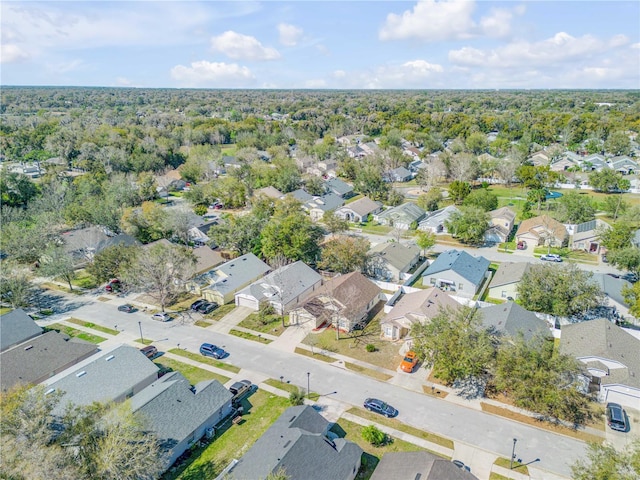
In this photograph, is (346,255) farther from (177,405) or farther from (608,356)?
(608,356)

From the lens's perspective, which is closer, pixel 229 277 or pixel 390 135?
pixel 229 277

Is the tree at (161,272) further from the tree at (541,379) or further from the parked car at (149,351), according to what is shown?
the tree at (541,379)

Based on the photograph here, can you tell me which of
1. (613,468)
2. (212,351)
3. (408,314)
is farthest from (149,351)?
(613,468)

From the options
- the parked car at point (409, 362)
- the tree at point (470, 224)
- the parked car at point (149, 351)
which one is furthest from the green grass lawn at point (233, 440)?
the tree at point (470, 224)

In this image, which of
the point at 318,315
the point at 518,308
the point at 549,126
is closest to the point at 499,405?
the point at 518,308

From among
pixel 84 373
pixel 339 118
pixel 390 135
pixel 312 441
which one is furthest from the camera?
pixel 339 118

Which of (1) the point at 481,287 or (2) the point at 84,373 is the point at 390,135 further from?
(2) the point at 84,373

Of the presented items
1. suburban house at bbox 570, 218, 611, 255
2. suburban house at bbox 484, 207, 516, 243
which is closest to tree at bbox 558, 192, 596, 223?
suburban house at bbox 570, 218, 611, 255

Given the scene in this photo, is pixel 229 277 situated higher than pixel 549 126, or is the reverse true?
pixel 549 126
